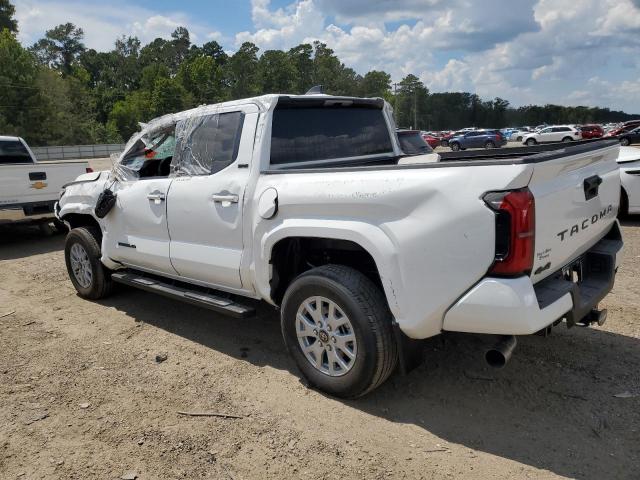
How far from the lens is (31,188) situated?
8758 millimetres

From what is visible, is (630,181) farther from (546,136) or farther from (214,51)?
(214,51)

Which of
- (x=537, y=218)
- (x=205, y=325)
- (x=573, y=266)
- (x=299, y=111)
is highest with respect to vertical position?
(x=299, y=111)

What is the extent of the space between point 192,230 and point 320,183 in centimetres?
141

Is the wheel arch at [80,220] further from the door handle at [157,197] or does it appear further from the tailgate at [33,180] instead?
the tailgate at [33,180]

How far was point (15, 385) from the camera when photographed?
3936 mm

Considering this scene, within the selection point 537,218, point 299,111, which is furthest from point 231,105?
point 537,218

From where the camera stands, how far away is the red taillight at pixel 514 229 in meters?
2.56

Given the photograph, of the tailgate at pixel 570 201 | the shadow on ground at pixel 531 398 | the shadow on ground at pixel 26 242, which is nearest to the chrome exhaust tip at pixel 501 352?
the tailgate at pixel 570 201

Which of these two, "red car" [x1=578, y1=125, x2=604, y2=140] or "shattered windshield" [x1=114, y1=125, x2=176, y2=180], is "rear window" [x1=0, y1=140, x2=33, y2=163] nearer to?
"shattered windshield" [x1=114, y1=125, x2=176, y2=180]

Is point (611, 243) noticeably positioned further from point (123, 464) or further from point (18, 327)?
point (18, 327)

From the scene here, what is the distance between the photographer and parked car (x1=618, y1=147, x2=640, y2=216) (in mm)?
8328

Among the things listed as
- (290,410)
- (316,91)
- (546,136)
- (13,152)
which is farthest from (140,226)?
(546,136)

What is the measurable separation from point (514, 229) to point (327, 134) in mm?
2114

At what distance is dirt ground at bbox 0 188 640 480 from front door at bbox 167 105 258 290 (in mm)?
745
